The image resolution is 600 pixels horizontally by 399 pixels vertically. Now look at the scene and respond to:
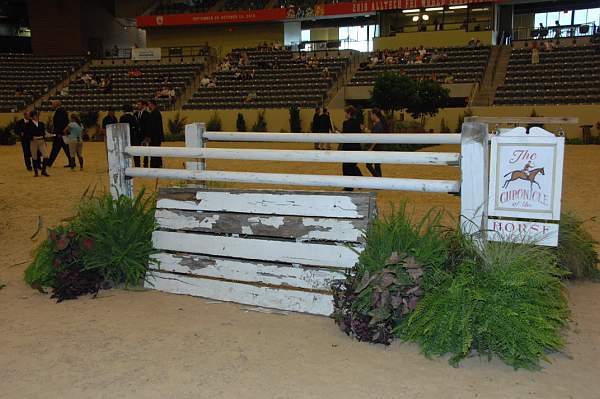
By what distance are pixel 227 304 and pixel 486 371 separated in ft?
6.58

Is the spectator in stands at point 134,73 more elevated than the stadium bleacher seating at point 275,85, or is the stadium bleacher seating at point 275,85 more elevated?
the spectator in stands at point 134,73

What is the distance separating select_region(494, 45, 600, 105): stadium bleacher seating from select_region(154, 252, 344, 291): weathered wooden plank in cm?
2234

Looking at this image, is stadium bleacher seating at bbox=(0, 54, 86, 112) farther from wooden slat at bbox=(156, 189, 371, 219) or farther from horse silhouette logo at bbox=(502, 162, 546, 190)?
horse silhouette logo at bbox=(502, 162, 546, 190)

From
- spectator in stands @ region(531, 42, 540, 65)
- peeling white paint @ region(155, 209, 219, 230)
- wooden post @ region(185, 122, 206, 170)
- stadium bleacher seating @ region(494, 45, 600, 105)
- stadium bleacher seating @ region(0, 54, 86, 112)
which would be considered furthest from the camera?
stadium bleacher seating @ region(0, 54, 86, 112)

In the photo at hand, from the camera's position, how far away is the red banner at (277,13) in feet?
114

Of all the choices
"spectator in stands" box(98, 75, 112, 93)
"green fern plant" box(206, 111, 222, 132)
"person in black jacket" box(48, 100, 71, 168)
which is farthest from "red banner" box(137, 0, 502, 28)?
"person in black jacket" box(48, 100, 71, 168)

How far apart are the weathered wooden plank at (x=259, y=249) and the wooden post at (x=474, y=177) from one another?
31.5 inches

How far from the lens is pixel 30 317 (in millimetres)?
4266

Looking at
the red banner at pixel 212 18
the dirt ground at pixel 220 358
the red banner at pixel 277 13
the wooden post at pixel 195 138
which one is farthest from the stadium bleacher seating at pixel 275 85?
the dirt ground at pixel 220 358

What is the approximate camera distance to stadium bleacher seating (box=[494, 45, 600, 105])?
24.0 m

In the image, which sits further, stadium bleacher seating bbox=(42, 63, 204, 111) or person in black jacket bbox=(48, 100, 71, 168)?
stadium bleacher seating bbox=(42, 63, 204, 111)

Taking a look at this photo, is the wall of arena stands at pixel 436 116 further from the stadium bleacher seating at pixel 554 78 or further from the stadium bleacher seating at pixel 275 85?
the stadium bleacher seating at pixel 275 85

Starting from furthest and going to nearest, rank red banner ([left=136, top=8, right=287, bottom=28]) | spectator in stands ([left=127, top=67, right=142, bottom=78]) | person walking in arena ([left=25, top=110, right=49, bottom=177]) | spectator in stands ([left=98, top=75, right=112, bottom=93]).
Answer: red banner ([left=136, top=8, right=287, bottom=28]) → spectator in stands ([left=127, top=67, right=142, bottom=78]) → spectator in stands ([left=98, top=75, right=112, bottom=93]) → person walking in arena ([left=25, top=110, right=49, bottom=177])

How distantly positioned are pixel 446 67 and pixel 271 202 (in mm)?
27019
